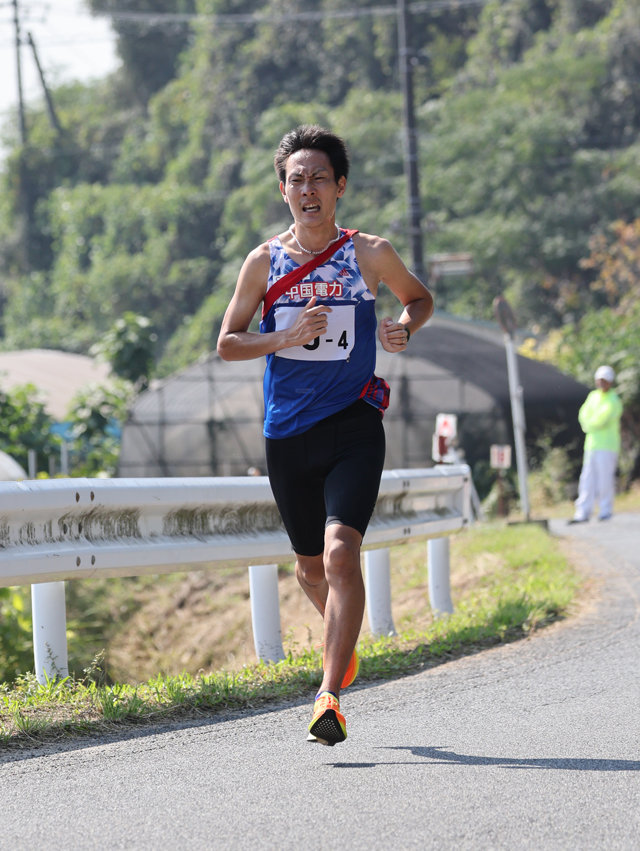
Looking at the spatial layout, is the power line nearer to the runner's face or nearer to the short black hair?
the short black hair

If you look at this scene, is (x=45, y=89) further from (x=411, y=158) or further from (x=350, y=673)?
(x=350, y=673)

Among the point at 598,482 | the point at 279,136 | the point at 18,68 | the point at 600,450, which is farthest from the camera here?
the point at 18,68

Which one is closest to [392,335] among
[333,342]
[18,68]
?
[333,342]

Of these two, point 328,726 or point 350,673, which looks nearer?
point 328,726

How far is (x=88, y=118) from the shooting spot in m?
85.3

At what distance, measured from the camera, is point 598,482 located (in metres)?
18.1

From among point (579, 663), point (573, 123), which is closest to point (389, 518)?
point (579, 663)

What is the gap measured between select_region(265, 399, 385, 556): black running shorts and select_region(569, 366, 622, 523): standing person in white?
13.1m

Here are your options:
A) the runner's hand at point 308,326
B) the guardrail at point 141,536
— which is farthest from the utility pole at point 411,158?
the runner's hand at point 308,326

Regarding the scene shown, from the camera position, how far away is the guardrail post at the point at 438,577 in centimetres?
839

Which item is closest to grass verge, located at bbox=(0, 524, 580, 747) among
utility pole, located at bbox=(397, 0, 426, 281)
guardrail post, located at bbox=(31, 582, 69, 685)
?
guardrail post, located at bbox=(31, 582, 69, 685)

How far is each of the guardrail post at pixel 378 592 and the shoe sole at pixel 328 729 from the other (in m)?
3.16

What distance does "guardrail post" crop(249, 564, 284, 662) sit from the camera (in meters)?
6.57

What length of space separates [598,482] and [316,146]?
1370cm
